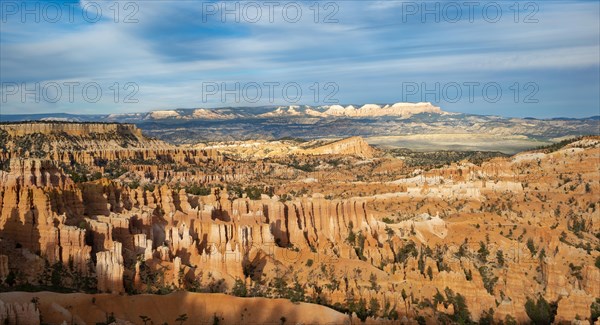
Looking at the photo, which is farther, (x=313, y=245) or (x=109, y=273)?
(x=313, y=245)

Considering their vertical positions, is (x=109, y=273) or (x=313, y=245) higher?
(x=109, y=273)

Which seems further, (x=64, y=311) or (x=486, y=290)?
(x=486, y=290)

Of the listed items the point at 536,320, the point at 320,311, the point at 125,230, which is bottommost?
the point at 536,320

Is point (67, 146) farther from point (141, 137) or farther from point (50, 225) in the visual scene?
point (50, 225)

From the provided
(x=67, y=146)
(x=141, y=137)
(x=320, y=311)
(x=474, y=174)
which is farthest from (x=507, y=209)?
(x=141, y=137)

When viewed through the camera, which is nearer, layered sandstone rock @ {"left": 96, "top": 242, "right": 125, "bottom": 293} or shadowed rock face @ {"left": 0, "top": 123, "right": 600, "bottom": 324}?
layered sandstone rock @ {"left": 96, "top": 242, "right": 125, "bottom": 293}

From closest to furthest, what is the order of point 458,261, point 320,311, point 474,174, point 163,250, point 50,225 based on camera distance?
point 320,311
point 50,225
point 163,250
point 458,261
point 474,174

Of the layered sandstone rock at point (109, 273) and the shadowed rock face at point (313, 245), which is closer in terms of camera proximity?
the layered sandstone rock at point (109, 273)

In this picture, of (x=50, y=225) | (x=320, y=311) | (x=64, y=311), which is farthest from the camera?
(x=50, y=225)
